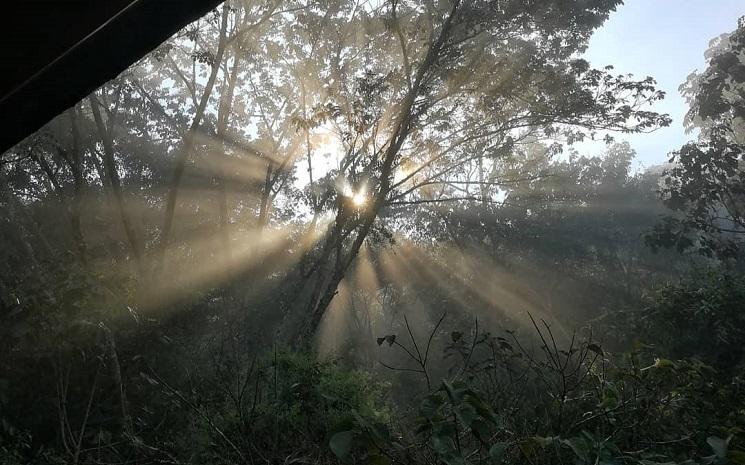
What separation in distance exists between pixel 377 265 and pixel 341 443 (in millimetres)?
18603

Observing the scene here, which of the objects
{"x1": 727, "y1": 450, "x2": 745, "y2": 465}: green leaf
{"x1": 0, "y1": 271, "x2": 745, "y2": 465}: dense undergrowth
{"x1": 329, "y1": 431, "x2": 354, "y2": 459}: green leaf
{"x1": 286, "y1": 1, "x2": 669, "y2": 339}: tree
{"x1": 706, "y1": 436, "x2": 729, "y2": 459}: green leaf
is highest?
{"x1": 286, "y1": 1, "x2": 669, "y2": 339}: tree

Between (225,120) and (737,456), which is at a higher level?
(225,120)

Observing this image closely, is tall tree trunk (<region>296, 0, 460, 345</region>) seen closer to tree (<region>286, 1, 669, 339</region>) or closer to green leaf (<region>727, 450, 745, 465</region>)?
tree (<region>286, 1, 669, 339</region>)

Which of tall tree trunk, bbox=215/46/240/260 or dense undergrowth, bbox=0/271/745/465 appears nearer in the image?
dense undergrowth, bbox=0/271/745/465

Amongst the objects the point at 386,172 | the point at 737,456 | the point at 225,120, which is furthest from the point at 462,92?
the point at 737,456

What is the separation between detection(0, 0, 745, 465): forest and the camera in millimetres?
2213

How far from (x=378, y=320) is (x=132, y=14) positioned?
76.4ft

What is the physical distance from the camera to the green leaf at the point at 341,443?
90cm

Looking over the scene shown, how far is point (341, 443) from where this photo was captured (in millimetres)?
943

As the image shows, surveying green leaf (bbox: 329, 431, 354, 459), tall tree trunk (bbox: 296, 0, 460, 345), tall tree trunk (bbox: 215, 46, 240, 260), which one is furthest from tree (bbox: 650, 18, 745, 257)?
tall tree trunk (bbox: 215, 46, 240, 260)

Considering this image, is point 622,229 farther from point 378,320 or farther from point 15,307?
point 15,307

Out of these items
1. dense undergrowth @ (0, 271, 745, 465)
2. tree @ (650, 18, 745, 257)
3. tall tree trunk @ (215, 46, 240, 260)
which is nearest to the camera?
dense undergrowth @ (0, 271, 745, 465)

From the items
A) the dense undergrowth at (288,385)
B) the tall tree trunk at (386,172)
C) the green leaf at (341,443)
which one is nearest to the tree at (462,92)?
the tall tree trunk at (386,172)

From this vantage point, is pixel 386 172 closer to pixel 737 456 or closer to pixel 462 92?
pixel 462 92
